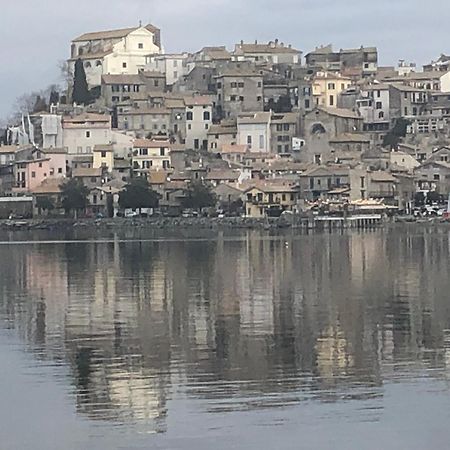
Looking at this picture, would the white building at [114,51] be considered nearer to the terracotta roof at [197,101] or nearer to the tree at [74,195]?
the terracotta roof at [197,101]

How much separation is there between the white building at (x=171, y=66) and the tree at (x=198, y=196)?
583 inches

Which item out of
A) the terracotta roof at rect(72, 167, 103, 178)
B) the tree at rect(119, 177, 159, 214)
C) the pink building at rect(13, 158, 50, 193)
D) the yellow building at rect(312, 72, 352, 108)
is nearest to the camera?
the tree at rect(119, 177, 159, 214)

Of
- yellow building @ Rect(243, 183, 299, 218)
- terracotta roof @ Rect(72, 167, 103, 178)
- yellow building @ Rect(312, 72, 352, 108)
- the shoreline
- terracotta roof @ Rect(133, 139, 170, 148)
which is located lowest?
the shoreline

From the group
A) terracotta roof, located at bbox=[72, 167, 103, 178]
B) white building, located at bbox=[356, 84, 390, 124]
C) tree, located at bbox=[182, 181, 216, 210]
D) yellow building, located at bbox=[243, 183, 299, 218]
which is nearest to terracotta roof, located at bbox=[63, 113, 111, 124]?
terracotta roof, located at bbox=[72, 167, 103, 178]

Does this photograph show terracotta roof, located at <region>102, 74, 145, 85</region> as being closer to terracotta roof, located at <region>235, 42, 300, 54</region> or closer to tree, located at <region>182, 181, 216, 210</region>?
terracotta roof, located at <region>235, 42, 300, 54</region>

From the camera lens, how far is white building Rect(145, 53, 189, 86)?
71.8 m

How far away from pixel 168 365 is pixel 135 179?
44.3m

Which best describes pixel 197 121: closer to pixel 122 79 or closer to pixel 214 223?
pixel 122 79

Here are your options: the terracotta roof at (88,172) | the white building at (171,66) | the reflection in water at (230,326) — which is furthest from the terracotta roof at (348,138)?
the reflection in water at (230,326)

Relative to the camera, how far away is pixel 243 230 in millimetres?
54844

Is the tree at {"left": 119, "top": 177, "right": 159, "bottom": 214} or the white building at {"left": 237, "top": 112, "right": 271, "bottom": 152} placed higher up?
the white building at {"left": 237, "top": 112, "right": 271, "bottom": 152}

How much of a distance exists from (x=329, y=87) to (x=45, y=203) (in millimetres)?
17401

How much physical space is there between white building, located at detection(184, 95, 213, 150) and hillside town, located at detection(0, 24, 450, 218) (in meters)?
0.08

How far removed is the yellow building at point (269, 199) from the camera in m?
58.1
